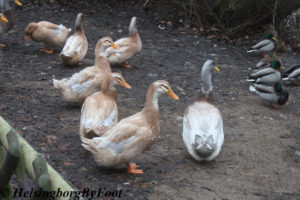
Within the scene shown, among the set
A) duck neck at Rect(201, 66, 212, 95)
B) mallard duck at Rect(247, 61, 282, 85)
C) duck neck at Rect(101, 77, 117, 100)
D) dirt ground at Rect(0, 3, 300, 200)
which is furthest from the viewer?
mallard duck at Rect(247, 61, 282, 85)

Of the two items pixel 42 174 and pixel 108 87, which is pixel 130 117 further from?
pixel 42 174

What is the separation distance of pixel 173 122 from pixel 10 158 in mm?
3933

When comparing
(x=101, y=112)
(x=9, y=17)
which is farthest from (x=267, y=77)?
(x=9, y=17)

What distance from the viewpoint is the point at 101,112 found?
16.8 feet

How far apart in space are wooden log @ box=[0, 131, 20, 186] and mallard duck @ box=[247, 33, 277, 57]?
330 inches

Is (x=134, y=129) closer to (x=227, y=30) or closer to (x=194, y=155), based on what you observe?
(x=194, y=155)

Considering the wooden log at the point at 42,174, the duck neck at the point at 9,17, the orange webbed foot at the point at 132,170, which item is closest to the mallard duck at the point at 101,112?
the orange webbed foot at the point at 132,170

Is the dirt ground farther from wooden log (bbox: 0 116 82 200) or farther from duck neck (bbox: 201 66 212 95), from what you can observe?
wooden log (bbox: 0 116 82 200)

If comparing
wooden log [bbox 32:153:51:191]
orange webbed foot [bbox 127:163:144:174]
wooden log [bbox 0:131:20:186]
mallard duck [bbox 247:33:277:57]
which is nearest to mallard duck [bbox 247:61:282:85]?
mallard duck [bbox 247:33:277:57]

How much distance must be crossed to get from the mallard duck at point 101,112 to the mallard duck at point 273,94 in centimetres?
287

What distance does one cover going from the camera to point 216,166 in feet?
16.9

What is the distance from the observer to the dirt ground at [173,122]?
462 cm

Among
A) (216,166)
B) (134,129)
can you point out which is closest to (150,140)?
(134,129)

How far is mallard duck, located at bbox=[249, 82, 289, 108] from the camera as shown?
7293mm
